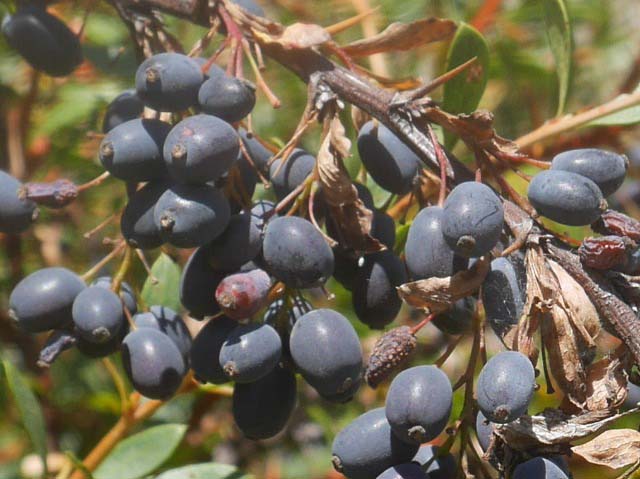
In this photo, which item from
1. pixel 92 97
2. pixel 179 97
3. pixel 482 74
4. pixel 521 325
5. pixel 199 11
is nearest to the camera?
pixel 521 325

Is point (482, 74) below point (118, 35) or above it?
above

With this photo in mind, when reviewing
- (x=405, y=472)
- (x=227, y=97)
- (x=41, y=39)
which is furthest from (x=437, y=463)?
(x=41, y=39)

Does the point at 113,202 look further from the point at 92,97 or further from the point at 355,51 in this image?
the point at 355,51

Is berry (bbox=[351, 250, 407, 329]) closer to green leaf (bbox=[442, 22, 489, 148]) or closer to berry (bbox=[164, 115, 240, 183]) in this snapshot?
berry (bbox=[164, 115, 240, 183])

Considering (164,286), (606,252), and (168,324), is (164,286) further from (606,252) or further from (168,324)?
(606,252)

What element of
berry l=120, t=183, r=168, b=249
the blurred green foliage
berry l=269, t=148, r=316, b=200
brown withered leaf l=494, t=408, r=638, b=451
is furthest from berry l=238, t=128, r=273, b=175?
the blurred green foliage

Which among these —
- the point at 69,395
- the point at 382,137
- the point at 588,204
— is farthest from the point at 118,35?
the point at 588,204
